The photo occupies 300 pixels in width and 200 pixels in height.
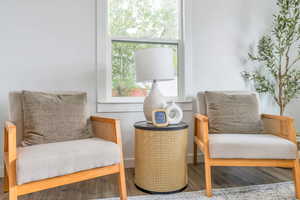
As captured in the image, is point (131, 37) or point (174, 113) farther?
point (131, 37)

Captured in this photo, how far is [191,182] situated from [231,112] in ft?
2.49

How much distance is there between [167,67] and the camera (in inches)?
70.1

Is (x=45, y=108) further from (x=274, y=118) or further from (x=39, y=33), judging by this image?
(x=274, y=118)

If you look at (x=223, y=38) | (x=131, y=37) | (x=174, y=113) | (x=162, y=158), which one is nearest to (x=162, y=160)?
(x=162, y=158)

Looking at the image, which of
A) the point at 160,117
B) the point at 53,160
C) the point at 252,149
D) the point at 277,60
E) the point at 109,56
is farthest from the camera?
the point at 277,60

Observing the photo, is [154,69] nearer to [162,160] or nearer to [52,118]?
[162,160]

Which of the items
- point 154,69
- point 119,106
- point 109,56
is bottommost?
point 119,106

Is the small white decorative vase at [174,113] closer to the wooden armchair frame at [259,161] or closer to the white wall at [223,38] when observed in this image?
the wooden armchair frame at [259,161]

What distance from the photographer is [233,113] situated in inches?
76.5

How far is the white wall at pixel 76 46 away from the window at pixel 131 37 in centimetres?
15

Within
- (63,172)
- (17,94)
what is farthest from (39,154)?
(17,94)

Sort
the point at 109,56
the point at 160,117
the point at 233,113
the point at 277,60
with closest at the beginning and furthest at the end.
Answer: the point at 160,117
the point at 233,113
the point at 109,56
the point at 277,60

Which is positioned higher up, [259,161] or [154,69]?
[154,69]

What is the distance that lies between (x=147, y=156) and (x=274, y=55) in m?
2.11
